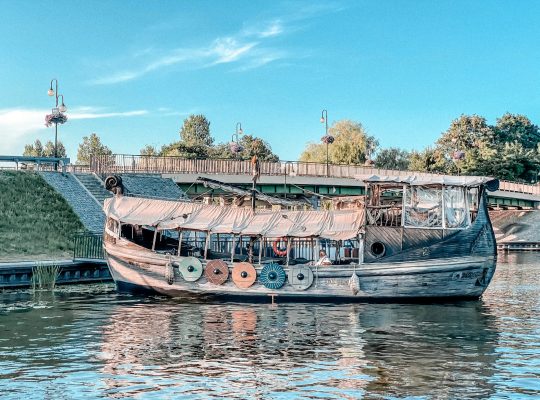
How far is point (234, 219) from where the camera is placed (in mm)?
37219

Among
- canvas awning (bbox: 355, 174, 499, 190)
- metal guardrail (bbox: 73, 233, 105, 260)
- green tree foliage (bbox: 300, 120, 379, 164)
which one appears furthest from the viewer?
green tree foliage (bbox: 300, 120, 379, 164)

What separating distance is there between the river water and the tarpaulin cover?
3.62 m

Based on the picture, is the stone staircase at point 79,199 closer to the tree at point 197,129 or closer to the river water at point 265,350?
the river water at point 265,350

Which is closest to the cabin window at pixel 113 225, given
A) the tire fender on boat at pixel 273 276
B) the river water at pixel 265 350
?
the river water at pixel 265 350

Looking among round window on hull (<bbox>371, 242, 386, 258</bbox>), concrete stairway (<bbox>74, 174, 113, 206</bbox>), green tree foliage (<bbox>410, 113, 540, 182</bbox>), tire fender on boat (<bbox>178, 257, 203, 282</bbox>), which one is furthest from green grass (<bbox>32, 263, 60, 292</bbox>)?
green tree foliage (<bbox>410, 113, 540, 182</bbox>)

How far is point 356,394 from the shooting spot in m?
18.1

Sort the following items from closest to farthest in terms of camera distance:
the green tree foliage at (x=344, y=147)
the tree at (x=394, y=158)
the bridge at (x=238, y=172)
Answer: the bridge at (x=238, y=172) → the green tree foliage at (x=344, y=147) → the tree at (x=394, y=158)

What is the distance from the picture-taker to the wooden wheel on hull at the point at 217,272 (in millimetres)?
35594

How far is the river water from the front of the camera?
1862cm

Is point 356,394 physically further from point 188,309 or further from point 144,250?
point 144,250

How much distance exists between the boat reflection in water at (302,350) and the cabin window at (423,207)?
3664 millimetres

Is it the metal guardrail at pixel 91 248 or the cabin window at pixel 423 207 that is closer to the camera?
the cabin window at pixel 423 207

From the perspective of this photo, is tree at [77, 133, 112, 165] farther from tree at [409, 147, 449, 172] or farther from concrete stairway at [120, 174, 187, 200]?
concrete stairway at [120, 174, 187, 200]

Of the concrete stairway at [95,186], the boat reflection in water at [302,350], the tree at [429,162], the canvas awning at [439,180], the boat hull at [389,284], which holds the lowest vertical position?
the boat reflection in water at [302,350]
